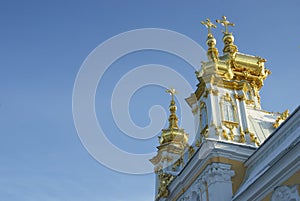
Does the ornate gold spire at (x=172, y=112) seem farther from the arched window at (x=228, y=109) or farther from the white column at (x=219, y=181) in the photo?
the white column at (x=219, y=181)

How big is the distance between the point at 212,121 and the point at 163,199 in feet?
17.9

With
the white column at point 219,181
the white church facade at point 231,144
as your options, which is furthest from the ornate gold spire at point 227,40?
the white column at point 219,181

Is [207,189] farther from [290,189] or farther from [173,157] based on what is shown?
[173,157]

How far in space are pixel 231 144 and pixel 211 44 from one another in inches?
312

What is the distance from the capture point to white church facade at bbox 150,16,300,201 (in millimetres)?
12742

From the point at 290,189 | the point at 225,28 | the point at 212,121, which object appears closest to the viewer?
the point at 290,189

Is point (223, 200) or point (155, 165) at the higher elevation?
point (155, 165)

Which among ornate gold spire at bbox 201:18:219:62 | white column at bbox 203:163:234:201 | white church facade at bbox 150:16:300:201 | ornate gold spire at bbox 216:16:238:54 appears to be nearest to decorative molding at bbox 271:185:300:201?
white church facade at bbox 150:16:300:201

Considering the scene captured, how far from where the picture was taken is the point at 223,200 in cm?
1589

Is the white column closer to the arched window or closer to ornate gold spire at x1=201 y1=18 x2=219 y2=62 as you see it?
the arched window

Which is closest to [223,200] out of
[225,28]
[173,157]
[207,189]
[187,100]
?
[207,189]

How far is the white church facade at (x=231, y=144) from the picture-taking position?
1274cm

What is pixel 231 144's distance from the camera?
17812 mm

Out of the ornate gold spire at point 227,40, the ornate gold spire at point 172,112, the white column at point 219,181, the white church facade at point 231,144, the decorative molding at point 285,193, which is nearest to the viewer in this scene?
the decorative molding at point 285,193
